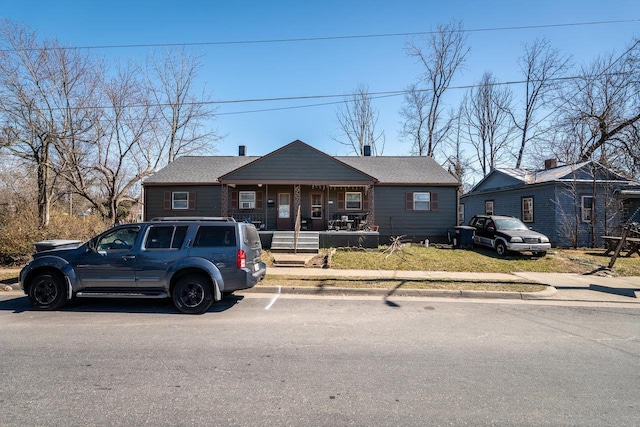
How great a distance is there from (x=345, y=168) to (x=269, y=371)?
1418 centimetres

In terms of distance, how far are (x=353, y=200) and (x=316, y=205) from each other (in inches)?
90.7

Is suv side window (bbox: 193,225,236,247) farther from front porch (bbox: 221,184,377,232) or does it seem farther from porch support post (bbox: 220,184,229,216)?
front porch (bbox: 221,184,377,232)

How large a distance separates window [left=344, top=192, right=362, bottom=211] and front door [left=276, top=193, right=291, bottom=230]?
3.52 m

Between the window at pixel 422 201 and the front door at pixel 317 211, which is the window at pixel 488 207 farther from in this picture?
the front door at pixel 317 211

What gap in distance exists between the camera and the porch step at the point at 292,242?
14.8 meters

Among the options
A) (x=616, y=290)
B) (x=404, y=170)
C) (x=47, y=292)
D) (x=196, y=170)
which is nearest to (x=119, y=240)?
(x=47, y=292)

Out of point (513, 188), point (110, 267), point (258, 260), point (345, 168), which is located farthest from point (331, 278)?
point (513, 188)

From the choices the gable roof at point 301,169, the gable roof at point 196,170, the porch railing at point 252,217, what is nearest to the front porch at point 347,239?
the porch railing at point 252,217

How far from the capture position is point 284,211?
19.5 metres

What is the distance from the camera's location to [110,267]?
255 inches

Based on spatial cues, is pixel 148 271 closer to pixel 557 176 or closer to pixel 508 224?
pixel 508 224

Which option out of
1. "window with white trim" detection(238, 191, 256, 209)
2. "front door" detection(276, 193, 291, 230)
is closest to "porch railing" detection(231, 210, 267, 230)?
"window with white trim" detection(238, 191, 256, 209)

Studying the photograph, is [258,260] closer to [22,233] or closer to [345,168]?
[22,233]

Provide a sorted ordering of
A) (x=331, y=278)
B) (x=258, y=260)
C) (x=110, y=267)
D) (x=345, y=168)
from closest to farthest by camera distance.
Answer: (x=110, y=267) < (x=258, y=260) < (x=331, y=278) < (x=345, y=168)
